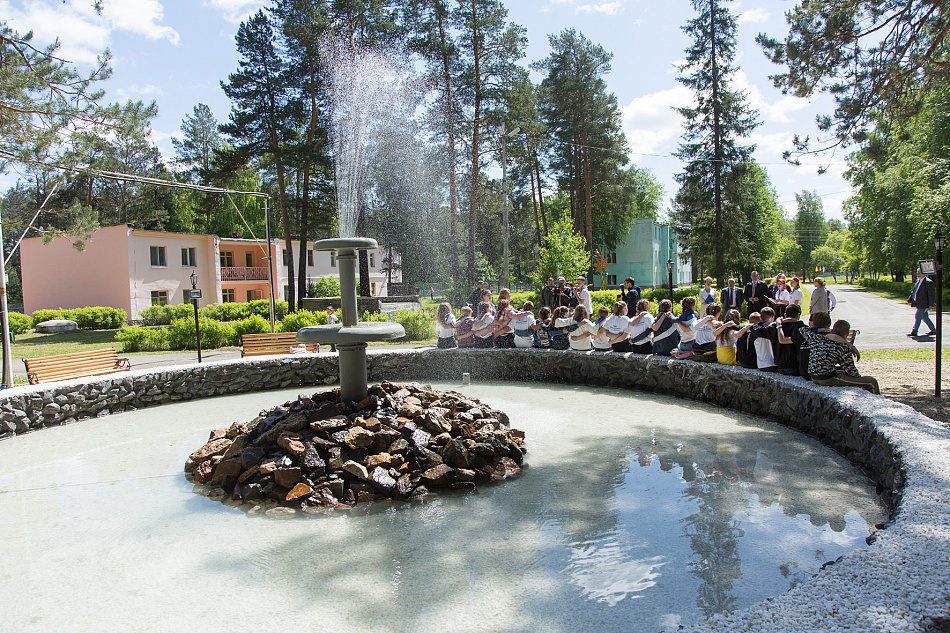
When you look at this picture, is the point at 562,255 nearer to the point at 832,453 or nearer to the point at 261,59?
the point at 261,59

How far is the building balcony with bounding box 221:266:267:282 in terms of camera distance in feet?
122

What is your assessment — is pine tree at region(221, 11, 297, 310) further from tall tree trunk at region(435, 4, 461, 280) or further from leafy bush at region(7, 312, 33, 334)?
leafy bush at region(7, 312, 33, 334)

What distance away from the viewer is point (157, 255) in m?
32.4

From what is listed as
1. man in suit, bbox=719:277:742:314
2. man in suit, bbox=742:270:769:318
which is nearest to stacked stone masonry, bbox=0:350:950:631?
man in suit, bbox=742:270:769:318

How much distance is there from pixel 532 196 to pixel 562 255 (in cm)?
1468

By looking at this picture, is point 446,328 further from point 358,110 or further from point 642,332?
point 358,110

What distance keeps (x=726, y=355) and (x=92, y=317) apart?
100 ft

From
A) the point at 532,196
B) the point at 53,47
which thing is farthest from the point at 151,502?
the point at 532,196

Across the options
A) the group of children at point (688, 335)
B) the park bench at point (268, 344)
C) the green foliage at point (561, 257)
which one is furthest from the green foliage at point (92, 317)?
the group of children at point (688, 335)

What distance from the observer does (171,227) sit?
4722 centimetres

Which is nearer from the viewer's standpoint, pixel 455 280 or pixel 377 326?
pixel 377 326

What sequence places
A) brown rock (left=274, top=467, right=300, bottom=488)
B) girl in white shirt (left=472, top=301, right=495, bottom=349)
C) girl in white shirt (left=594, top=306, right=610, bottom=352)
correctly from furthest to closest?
girl in white shirt (left=472, top=301, right=495, bottom=349)
girl in white shirt (left=594, top=306, right=610, bottom=352)
brown rock (left=274, top=467, right=300, bottom=488)

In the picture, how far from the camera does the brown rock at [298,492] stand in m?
4.92

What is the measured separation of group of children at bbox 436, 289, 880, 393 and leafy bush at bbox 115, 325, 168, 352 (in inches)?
491
